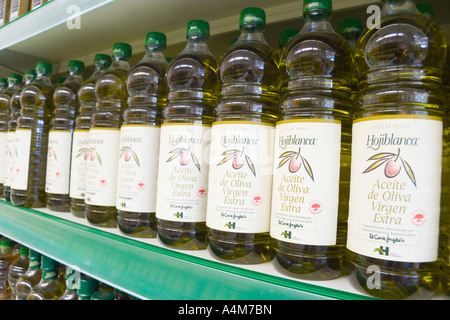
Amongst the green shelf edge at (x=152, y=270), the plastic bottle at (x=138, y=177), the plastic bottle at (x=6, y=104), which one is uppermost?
the plastic bottle at (x=6, y=104)

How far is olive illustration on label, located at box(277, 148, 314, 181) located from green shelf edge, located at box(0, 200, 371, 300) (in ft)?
0.60

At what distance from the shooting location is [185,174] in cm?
82

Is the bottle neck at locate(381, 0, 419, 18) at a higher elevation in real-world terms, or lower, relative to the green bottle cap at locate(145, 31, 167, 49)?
lower

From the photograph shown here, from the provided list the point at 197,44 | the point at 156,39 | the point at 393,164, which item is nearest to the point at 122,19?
the point at 156,39

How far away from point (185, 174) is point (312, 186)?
12.2 inches

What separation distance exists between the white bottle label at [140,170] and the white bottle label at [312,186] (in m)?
0.40

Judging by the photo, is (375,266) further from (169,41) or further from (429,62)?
(169,41)

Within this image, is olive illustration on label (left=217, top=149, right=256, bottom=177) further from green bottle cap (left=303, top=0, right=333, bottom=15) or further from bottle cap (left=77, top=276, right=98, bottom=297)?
bottle cap (left=77, top=276, right=98, bottom=297)

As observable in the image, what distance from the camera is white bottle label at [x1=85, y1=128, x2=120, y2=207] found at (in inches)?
40.1

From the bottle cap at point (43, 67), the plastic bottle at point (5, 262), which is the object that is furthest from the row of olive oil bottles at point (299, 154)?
the plastic bottle at point (5, 262)

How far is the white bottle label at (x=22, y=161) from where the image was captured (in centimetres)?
132

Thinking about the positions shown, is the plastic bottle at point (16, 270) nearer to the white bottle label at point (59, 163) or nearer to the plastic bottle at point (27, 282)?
the plastic bottle at point (27, 282)

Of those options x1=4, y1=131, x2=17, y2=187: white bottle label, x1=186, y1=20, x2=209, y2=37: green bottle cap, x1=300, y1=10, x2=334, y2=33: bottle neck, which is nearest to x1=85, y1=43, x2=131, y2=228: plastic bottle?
x1=186, y1=20, x2=209, y2=37: green bottle cap
